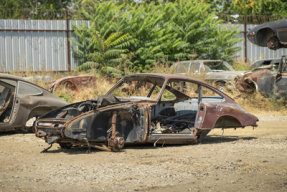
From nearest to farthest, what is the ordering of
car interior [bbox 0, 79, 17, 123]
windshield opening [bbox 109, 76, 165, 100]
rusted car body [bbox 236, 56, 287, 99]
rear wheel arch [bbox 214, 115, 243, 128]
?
rear wheel arch [bbox 214, 115, 243, 128] < windshield opening [bbox 109, 76, 165, 100] < car interior [bbox 0, 79, 17, 123] < rusted car body [bbox 236, 56, 287, 99]

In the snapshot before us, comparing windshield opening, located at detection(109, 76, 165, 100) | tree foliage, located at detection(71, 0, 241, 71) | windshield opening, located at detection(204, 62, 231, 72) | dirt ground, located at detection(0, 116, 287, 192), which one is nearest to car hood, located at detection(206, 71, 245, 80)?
windshield opening, located at detection(204, 62, 231, 72)

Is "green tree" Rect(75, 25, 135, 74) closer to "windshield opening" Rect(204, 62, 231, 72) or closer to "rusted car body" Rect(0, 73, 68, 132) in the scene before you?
"windshield opening" Rect(204, 62, 231, 72)

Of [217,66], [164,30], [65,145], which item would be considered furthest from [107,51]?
[65,145]

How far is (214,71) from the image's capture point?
56.3ft

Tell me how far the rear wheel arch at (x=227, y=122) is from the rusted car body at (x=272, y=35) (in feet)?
19.5

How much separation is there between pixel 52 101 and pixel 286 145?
571 centimetres

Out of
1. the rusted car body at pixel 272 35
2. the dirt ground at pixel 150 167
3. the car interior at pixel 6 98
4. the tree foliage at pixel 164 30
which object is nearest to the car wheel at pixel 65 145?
the dirt ground at pixel 150 167

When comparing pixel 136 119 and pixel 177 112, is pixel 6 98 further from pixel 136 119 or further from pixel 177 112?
pixel 177 112

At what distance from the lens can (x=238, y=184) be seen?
491cm

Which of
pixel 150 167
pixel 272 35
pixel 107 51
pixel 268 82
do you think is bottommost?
pixel 150 167

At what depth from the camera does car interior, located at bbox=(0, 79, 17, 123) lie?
9.70 meters

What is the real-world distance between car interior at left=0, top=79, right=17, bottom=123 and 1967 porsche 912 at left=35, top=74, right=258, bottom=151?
2.83 metres

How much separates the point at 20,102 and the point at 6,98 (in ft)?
2.85

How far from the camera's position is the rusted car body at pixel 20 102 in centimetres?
915
